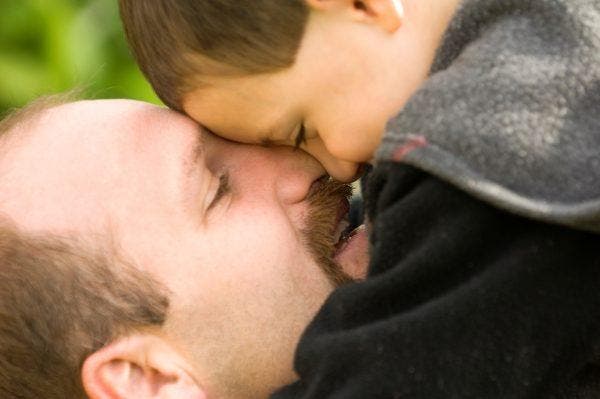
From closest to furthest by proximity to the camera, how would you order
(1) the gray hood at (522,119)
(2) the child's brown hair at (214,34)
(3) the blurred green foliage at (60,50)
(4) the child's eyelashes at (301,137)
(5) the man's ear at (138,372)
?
(1) the gray hood at (522,119)
(2) the child's brown hair at (214,34)
(5) the man's ear at (138,372)
(4) the child's eyelashes at (301,137)
(3) the blurred green foliage at (60,50)

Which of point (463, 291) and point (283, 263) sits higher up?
point (463, 291)

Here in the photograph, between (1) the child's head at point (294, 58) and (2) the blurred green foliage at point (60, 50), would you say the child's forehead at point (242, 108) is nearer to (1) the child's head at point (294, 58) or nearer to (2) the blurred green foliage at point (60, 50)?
(1) the child's head at point (294, 58)

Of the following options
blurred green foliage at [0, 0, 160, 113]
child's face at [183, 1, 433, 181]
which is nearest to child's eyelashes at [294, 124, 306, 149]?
child's face at [183, 1, 433, 181]

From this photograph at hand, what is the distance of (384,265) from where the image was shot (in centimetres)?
168

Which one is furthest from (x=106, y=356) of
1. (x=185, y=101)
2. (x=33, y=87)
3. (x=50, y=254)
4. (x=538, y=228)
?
(x=33, y=87)

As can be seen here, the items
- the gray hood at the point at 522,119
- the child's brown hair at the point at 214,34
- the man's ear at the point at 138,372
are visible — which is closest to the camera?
the gray hood at the point at 522,119

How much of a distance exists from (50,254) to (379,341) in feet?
2.13

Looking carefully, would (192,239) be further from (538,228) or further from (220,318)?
(538,228)

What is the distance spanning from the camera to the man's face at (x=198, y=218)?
1928mm

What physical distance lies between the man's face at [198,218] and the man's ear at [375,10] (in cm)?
38

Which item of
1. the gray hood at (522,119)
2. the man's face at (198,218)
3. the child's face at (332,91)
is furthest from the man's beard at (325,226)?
the gray hood at (522,119)

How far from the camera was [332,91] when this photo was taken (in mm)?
1903

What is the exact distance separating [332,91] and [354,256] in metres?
0.36

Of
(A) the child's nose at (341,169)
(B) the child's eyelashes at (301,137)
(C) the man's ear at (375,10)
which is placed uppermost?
(C) the man's ear at (375,10)
